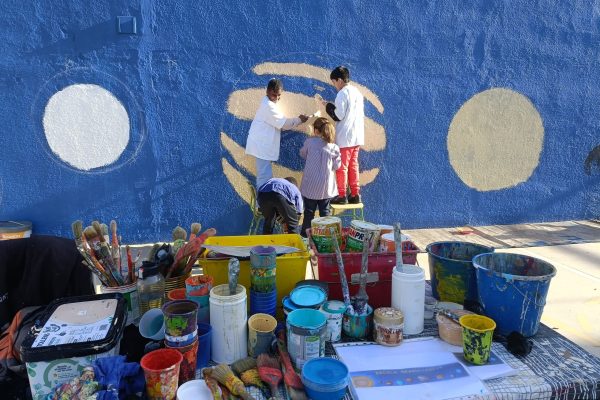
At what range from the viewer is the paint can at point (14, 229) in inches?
189

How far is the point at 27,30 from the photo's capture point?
189 inches

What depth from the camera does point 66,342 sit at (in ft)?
4.66

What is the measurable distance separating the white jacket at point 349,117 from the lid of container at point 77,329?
3.96 meters

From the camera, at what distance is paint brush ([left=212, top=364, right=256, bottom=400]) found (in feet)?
4.58

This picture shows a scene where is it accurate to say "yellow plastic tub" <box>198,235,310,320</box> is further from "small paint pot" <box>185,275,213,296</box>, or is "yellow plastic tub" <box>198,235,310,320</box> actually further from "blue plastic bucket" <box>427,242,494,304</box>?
"blue plastic bucket" <box>427,242,494,304</box>

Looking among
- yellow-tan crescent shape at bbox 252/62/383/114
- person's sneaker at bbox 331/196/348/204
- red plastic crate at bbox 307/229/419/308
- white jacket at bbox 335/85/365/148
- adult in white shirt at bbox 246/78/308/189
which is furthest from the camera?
person's sneaker at bbox 331/196/348/204

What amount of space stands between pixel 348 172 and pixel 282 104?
115 centimetres

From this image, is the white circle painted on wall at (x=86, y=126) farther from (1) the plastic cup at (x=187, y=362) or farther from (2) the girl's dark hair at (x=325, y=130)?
(1) the plastic cup at (x=187, y=362)

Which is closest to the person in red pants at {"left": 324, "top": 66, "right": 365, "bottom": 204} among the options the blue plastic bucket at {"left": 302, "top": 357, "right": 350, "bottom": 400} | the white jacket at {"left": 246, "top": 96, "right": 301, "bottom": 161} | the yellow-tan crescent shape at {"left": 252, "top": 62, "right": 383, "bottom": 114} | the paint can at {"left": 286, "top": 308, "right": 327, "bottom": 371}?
the yellow-tan crescent shape at {"left": 252, "top": 62, "right": 383, "bottom": 114}

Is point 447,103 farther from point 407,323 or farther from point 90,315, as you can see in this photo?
point 90,315

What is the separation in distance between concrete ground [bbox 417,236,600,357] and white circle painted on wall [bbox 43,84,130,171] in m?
3.62

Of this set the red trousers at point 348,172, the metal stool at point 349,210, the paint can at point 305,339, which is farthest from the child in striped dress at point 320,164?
the paint can at point 305,339

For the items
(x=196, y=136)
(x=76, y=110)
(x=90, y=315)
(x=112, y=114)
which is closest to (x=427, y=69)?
(x=196, y=136)

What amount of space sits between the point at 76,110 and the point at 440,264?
4.45 m
